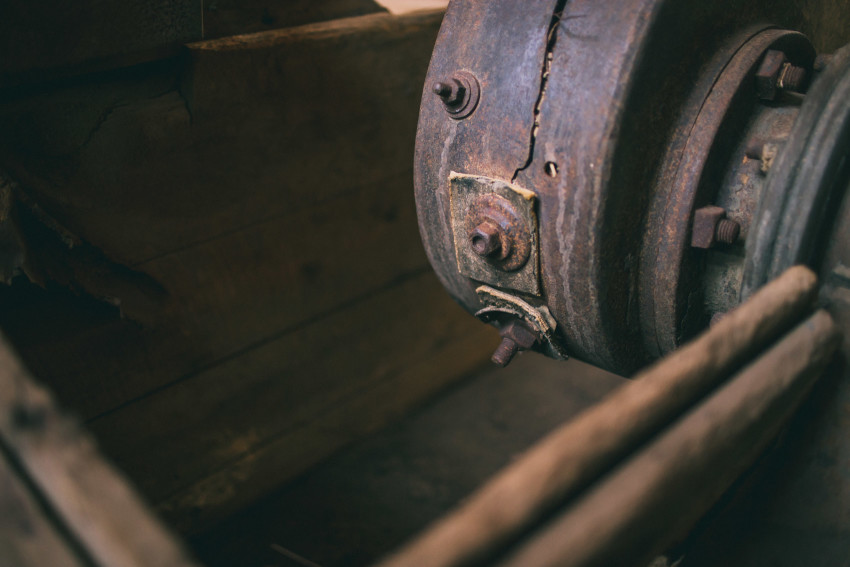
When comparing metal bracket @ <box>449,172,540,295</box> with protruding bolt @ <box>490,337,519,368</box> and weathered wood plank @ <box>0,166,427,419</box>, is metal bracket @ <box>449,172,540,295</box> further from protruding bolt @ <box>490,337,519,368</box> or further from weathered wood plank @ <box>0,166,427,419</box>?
weathered wood plank @ <box>0,166,427,419</box>

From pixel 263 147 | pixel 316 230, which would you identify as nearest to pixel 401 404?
pixel 316 230

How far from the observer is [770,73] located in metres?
0.96

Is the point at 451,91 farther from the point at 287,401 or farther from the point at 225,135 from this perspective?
the point at 287,401

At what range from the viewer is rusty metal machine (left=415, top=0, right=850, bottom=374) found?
852mm

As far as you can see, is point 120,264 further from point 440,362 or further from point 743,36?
point 743,36

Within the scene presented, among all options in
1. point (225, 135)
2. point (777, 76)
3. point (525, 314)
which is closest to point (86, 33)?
point (225, 135)

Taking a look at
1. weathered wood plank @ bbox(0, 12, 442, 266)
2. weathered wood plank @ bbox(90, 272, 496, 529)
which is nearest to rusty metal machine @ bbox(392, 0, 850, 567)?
weathered wood plank @ bbox(0, 12, 442, 266)

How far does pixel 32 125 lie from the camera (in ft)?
3.87

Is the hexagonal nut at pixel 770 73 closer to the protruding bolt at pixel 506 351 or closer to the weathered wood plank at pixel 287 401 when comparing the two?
the protruding bolt at pixel 506 351

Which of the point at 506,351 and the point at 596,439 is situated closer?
the point at 596,439

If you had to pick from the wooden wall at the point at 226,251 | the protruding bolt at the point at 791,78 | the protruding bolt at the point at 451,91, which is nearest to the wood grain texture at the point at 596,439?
the protruding bolt at the point at 791,78

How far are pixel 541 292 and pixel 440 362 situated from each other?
3.64ft

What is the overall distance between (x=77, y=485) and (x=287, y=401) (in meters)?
1.31

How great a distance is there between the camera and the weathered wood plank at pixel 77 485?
42 centimetres
